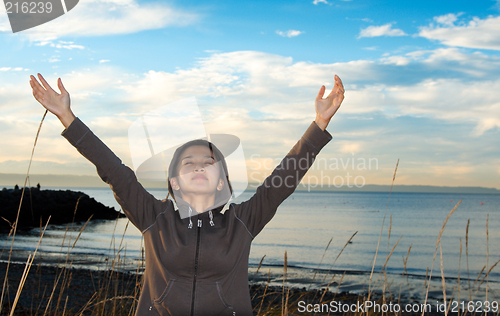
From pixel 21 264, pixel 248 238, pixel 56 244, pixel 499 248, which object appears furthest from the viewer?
pixel 499 248

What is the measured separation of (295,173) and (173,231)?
77cm

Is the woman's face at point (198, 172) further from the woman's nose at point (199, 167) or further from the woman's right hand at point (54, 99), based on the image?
the woman's right hand at point (54, 99)

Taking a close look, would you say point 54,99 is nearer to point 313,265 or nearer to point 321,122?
point 321,122

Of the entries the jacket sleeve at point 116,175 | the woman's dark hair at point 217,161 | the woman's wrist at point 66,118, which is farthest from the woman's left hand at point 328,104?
the woman's wrist at point 66,118

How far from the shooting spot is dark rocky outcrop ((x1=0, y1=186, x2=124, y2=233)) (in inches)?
874

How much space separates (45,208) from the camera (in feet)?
86.5

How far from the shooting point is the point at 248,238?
209 cm

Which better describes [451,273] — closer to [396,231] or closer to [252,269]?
[252,269]

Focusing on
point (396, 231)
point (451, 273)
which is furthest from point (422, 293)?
point (396, 231)

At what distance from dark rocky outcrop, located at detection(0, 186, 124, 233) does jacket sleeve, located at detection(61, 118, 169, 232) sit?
20.4 metres

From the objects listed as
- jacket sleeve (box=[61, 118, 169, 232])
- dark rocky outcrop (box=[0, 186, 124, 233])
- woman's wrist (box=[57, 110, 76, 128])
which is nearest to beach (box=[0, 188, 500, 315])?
jacket sleeve (box=[61, 118, 169, 232])

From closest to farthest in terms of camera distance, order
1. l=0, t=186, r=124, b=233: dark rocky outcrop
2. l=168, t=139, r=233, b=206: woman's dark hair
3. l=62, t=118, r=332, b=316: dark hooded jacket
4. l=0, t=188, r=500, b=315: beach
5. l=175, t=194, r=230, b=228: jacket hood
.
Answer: l=62, t=118, r=332, b=316: dark hooded jacket → l=175, t=194, r=230, b=228: jacket hood → l=168, t=139, r=233, b=206: woman's dark hair → l=0, t=188, r=500, b=315: beach → l=0, t=186, r=124, b=233: dark rocky outcrop

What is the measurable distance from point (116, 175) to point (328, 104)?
1.32 meters

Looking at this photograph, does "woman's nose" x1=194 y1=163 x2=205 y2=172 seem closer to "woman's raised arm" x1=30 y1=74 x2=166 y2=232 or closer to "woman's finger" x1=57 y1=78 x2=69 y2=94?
"woman's raised arm" x1=30 y1=74 x2=166 y2=232
